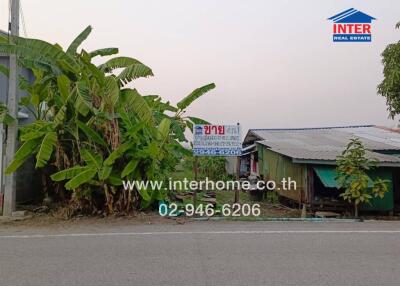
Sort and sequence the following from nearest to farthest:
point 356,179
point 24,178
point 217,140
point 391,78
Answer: point 217,140
point 356,179
point 24,178
point 391,78

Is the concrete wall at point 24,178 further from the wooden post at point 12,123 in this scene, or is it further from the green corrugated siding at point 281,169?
the green corrugated siding at point 281,169

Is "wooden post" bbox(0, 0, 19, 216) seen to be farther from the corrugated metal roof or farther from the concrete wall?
the corrugated metal roof

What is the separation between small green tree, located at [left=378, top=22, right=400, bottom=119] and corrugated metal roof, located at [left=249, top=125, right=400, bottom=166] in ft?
5.58

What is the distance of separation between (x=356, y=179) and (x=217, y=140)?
4012 mm

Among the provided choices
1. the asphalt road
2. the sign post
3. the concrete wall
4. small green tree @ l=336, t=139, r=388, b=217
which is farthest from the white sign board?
the concrete wall

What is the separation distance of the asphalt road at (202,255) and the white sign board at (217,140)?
2.47 m

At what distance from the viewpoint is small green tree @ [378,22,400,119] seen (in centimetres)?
1648

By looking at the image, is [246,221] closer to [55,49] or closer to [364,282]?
[364,282]

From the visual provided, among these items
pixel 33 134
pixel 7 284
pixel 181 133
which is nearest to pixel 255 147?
pixel 181 133

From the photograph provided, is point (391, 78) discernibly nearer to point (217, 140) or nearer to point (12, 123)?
point (217, 140)

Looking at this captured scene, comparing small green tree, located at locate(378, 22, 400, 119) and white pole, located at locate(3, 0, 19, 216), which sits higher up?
small green tree, located at locate(378, 22, 400, 119)

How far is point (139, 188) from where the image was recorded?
10453 millimetres

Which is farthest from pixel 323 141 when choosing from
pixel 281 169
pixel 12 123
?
pixel 12 123

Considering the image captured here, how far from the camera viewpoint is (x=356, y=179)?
37.0 feet
